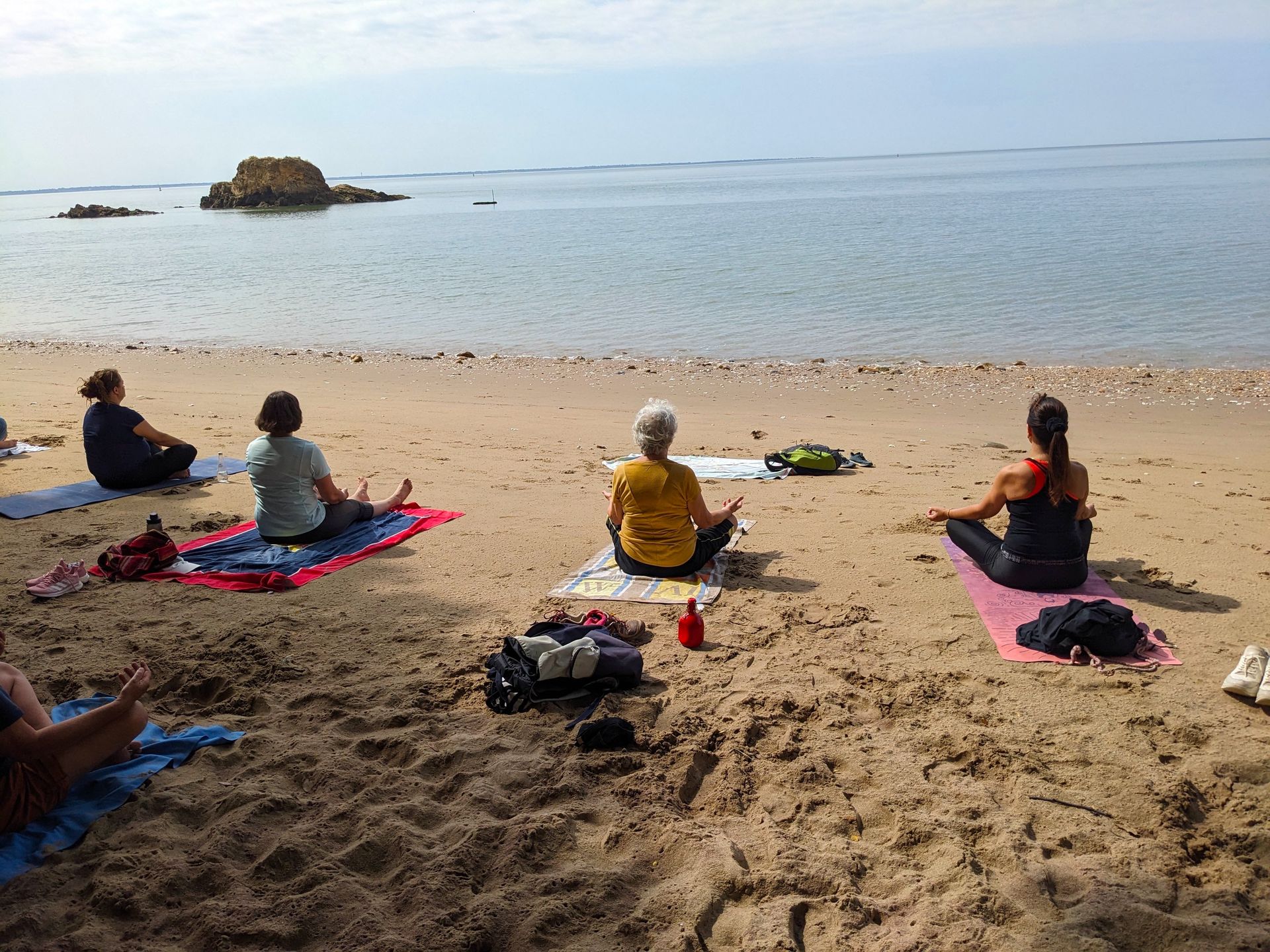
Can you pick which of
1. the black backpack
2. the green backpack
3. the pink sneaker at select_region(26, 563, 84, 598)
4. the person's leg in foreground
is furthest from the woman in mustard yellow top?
the pink sneaker at select_region(26, 563, 84, 598)

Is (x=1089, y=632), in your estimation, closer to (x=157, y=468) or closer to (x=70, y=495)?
(x=157, y=468)

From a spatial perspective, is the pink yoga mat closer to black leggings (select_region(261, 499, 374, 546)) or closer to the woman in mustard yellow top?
the woman in mustard yellow top

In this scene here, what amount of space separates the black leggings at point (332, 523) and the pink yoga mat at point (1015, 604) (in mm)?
4176

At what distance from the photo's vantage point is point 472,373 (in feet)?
49.2

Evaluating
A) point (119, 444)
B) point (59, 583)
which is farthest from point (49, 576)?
point (119, 444)

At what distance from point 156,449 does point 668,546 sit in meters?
5.11

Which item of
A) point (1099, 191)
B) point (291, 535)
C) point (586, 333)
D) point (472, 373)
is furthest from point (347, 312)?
point (1099, 191)

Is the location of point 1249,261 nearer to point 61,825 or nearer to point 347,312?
point 347,312

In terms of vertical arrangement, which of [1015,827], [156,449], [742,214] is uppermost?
[742,214]

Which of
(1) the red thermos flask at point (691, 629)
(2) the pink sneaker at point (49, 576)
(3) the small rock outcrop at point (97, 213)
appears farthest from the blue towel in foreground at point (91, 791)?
(3) the small rock outcrop at point (97, 213)

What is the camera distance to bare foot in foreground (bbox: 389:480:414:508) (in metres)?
7.03

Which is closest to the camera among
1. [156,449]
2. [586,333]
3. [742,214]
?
[156,449]

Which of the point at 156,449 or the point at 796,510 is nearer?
the point at 796,510

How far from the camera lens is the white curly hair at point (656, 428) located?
531 centimetres
